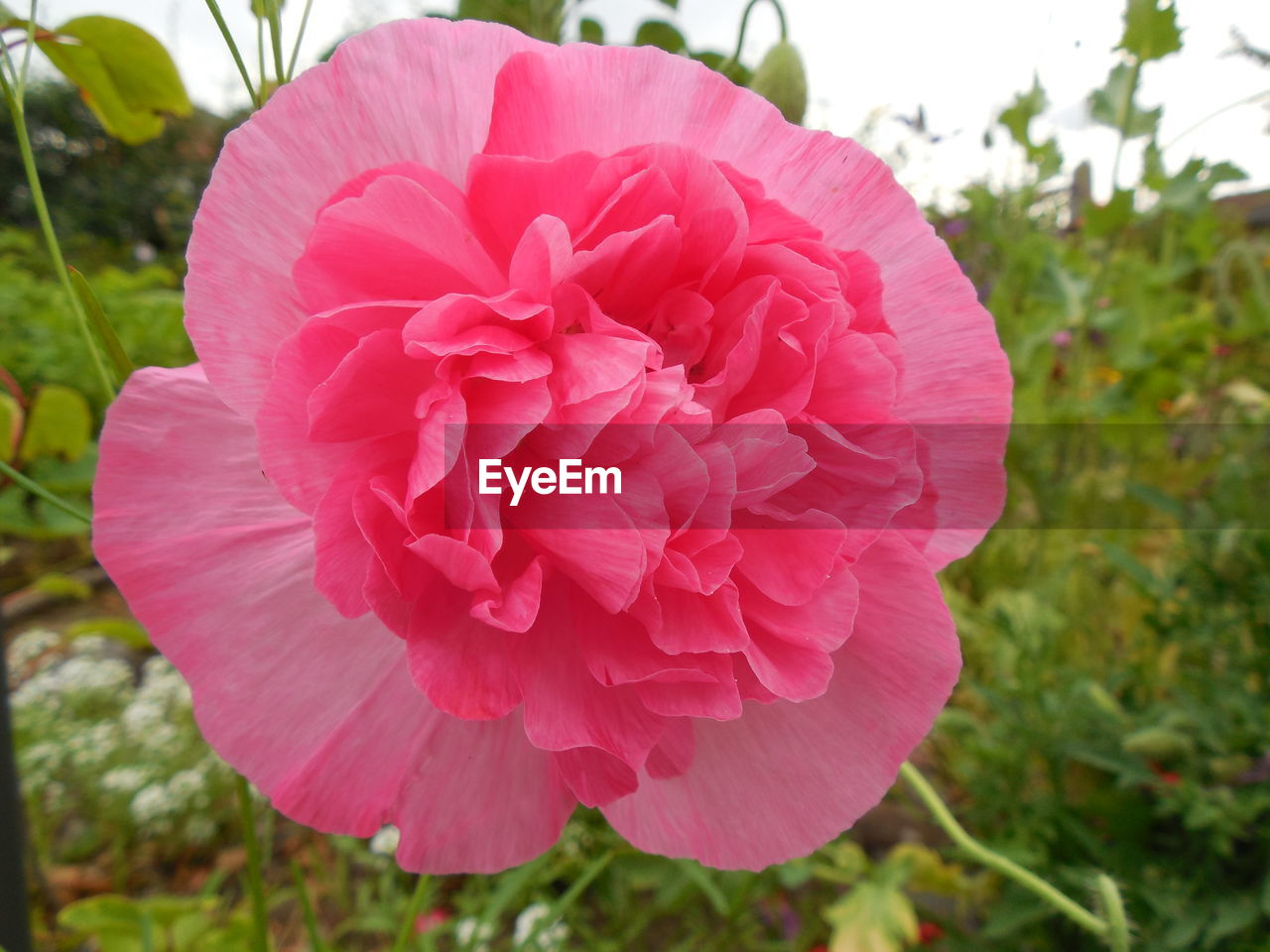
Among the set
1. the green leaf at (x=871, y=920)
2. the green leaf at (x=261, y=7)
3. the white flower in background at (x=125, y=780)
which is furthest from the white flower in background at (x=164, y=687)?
the green leaf at (x=261, y=7)

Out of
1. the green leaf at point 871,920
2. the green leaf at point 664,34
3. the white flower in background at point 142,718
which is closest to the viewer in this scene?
the green leaf at point 664,34

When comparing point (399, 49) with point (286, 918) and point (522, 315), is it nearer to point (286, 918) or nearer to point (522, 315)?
point (522, 315)

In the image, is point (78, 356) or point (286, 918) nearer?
point (286, 918)

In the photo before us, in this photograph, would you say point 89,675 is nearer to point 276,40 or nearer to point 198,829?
point 198,829

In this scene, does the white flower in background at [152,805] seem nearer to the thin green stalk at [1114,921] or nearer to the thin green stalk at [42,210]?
the thin green stalk at [42,210]

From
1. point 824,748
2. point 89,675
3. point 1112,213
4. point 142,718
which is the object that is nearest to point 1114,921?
point 824,748

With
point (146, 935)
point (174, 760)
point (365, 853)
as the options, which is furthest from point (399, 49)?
point (174, 760)

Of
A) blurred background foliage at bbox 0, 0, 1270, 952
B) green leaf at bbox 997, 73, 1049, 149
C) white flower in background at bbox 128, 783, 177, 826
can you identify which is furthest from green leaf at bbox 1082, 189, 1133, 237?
white flower in background at bbox 128, 783, 177, 826
